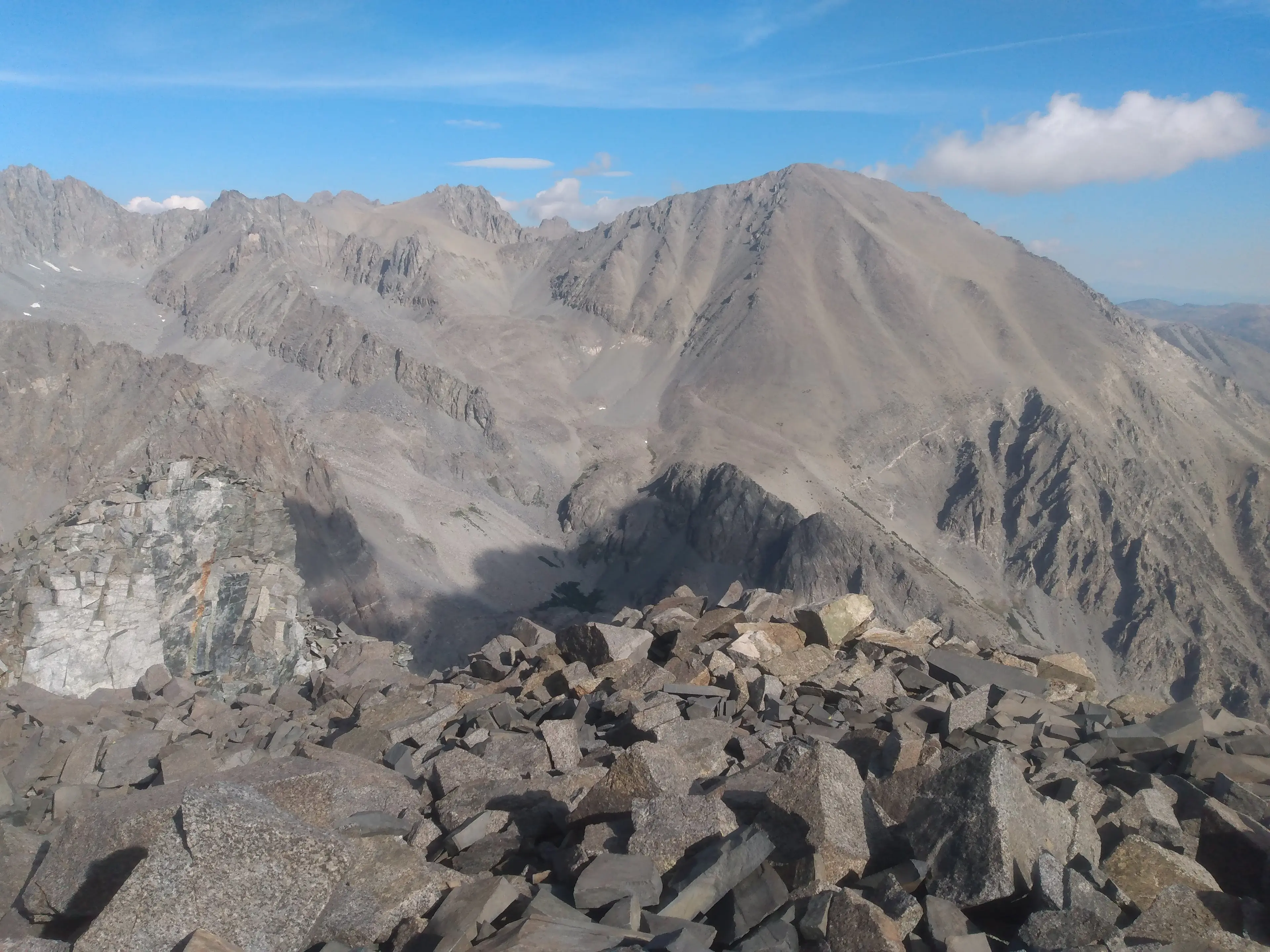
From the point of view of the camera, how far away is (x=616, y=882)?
5387mm

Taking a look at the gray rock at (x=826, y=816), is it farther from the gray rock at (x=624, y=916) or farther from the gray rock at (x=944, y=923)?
the gray rock at (x=624, y=916)

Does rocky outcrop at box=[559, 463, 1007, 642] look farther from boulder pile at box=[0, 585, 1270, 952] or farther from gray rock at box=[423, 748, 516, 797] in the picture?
gray rock at box=[423, 748, 516, 797]

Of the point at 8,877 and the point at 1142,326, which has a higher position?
the point at 1142,326

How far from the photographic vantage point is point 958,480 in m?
111

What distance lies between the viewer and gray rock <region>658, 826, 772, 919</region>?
520 centimetres

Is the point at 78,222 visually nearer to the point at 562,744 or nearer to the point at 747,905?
the point at 562,744

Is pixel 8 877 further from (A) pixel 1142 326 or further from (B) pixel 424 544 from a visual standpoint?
(A) pixel 1142 326

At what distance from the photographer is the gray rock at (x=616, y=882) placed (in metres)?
5.23

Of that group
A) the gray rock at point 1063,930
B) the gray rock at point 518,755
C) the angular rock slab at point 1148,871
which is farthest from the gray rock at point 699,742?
the angular rock slab at point 1148,871

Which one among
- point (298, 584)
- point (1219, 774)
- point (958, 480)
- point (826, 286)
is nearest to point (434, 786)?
point (1219, 774)

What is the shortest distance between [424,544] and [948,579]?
187 feet

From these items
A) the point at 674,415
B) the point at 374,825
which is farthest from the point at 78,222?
the point at 374,825

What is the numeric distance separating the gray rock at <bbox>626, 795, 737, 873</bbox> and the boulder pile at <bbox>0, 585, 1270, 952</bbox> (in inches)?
0.7

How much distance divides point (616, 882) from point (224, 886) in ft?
8.03
